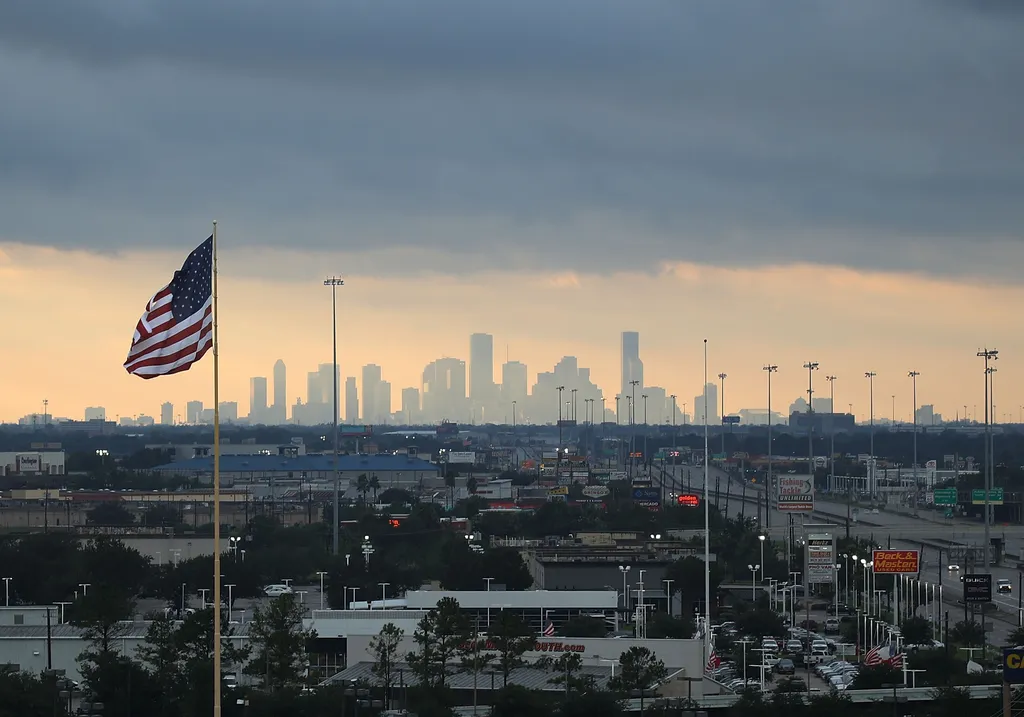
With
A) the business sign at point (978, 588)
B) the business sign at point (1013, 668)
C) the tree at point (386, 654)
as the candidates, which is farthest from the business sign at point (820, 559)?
the business sign at point (1013, 668)

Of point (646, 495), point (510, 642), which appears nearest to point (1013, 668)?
point (510, 642)

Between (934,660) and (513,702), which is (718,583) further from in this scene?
(513,702)

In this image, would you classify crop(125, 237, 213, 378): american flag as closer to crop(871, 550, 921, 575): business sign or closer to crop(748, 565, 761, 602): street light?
crop(871, 550, 921, 575): business sign

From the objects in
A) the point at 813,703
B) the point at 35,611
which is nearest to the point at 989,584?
the point at 813,703

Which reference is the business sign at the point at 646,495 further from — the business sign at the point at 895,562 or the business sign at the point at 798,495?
the business sign at the point at 895,562

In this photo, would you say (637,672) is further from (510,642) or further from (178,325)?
(178,325)
